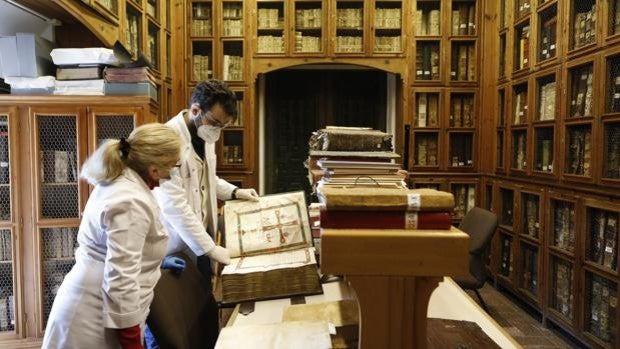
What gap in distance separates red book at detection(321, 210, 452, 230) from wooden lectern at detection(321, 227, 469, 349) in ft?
0.05

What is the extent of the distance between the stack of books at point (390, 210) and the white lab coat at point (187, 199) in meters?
1.05

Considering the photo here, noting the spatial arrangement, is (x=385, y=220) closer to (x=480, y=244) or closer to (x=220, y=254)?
(x=220, y=254)

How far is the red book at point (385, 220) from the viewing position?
998mm

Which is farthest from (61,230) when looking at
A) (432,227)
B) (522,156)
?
(522,156)

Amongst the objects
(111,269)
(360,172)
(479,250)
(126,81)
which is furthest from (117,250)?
(479,250)

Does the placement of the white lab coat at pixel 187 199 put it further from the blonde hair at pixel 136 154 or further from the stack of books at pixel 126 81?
the stack of books at pixel 126 81

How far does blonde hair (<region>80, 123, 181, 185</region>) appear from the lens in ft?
5.22

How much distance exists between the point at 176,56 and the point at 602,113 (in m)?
3.64

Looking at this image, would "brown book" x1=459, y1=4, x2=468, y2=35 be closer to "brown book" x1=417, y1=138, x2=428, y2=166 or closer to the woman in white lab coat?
"brown book" x1=417, y1=138, x2=428, y2=166

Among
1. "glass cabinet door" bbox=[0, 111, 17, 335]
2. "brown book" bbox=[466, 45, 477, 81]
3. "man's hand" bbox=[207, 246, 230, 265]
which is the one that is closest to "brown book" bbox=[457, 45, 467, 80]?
"brown book" bbox=[466, 45, 477, 81]

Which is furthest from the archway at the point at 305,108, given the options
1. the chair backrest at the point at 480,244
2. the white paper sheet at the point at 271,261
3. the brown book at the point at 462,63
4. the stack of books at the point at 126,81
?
the white paper sheet at the point at 271,261

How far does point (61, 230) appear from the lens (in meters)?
3.08

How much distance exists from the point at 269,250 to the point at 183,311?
1.50ft

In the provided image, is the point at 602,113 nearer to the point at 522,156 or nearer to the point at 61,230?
the point at 522,156
